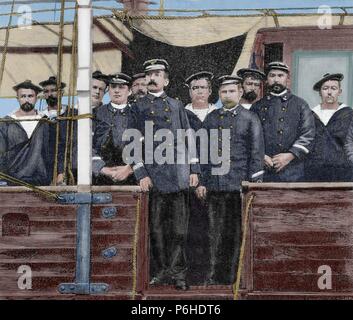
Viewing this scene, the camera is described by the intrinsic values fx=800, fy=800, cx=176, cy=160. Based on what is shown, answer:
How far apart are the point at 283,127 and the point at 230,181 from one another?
74 centimetres

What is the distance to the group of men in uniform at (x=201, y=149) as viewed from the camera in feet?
A: 25.0

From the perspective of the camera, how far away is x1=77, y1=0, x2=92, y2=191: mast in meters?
7.63

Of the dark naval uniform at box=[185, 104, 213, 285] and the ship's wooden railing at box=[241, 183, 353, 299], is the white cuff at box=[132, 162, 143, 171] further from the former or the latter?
the ship's wooden railing at box=[241, 183, 353, 299]

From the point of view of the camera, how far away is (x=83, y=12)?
7.75 meters

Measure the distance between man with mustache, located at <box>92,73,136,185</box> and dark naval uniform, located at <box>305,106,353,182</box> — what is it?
173cm

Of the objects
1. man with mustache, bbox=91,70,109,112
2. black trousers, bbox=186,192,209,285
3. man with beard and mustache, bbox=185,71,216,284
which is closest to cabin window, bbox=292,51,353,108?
man with beard and mustache, bbox=185,71,216,284

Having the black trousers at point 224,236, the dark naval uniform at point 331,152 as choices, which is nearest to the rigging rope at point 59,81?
the black trousers at point 224,236

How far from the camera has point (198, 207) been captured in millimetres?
7668

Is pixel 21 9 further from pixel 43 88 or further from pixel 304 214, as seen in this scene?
pixel 304 214

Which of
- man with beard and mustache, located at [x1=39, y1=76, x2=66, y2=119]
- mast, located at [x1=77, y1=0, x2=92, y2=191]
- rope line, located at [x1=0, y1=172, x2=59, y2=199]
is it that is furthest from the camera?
man with beard and mustache, located at [x1=39, y1=76, x2=66, y2=119]

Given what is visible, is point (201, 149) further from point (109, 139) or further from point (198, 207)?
point (109, 139)

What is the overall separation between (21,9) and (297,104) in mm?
2908

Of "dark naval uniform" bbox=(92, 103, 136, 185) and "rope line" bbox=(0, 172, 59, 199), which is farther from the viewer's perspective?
"dark naval uniform" bbox=(92, 103, 136, 185)

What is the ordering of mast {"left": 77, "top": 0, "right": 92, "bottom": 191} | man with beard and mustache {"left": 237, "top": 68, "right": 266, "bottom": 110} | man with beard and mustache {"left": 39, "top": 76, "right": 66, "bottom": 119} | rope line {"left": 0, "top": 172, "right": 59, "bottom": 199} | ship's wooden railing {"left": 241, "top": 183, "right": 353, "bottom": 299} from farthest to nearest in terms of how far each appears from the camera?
man with beard and mustache {"left": 39, "top": 76, "right": 66, "bottom": 119}, man with beard and mustache {"left": 237, "top": 68, "right": 266, "bottom": 110}, mast {"left": 77, "top": 0, "right": 92, "bottom": 191}, rope line {"left": 0, "top": 172, "right": 59, "bottom": 199}, ship's wooden railing {"left": 241, "top": 183, "right": 353, "bottom": 299}
